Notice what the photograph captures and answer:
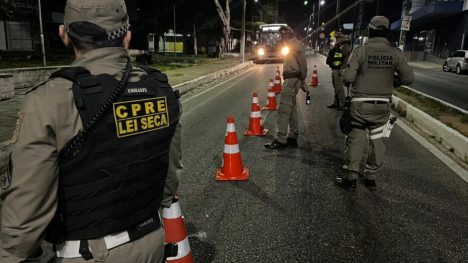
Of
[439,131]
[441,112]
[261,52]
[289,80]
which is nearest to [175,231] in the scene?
[289,80]

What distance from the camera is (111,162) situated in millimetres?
1520

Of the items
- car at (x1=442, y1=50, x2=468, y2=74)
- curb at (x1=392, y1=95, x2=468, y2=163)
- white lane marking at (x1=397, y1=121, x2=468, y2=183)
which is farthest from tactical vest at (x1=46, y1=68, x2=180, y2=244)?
car at (x1=442, y1=50, x2=468, y2=74)

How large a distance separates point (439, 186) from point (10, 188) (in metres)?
5.18

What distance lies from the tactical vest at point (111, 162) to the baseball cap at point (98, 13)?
21 centimetres

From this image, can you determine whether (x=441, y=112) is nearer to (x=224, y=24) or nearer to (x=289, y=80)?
(x=289, y=80)

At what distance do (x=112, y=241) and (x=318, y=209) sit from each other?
122 inches

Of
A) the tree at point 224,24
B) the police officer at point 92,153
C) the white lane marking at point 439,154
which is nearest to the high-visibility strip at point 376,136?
the white lane marking at point 439,154

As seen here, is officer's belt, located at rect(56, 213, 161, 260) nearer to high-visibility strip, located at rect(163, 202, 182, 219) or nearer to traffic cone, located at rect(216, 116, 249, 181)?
high-visibility strip, located at rect(163, 202, 182, 219)

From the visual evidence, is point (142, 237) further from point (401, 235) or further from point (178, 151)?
point (401, 235)

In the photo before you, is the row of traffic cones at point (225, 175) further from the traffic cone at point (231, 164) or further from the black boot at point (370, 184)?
the black boot at point (370, 184)

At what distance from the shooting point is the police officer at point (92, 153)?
4.49ft

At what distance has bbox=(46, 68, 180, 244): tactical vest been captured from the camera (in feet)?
4.75

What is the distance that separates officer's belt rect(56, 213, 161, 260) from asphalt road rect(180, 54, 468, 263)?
66.4 inches

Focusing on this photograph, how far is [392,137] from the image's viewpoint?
7.83 meters
